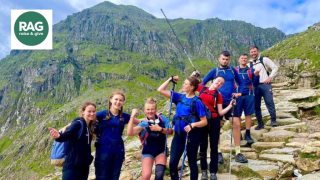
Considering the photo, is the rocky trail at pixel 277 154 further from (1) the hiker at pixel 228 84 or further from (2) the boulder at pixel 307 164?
(1) the hiker at pixel 228 84

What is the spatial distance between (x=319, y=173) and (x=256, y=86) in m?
5.43

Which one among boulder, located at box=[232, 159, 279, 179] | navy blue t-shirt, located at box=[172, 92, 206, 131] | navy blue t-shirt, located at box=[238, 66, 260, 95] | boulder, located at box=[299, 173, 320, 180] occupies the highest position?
navy blue t-shirt, located at box=[238, 66, 260, 95]

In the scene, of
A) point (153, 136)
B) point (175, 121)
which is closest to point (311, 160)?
Result: point (175, 121)

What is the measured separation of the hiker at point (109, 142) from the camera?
638 cm

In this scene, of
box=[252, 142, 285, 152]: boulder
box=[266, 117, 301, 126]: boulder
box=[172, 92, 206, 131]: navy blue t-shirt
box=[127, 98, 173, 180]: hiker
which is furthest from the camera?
box=[266, 117, 301, 126]: boulder

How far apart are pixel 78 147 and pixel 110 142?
0.90m

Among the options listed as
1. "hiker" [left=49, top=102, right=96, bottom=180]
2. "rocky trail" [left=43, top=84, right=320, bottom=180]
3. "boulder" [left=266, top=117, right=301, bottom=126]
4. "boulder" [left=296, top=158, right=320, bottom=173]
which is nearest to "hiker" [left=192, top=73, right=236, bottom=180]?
"rocky trail" [left=43, top=84, right=320, bottom=180]

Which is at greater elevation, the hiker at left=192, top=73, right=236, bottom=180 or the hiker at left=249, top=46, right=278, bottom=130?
the hiker at left=249, top=46, right=278, bottom=130

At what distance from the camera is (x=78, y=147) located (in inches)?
239

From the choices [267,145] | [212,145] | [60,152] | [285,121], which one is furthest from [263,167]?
[60,152]

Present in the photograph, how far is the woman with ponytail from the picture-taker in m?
6.38

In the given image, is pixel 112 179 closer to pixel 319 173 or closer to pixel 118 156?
pixel 118 156

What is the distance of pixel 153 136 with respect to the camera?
693 centimetres

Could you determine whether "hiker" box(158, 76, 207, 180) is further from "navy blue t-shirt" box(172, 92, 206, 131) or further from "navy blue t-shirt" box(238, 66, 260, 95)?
"navy blue t-shirt" box(238, 66, 260, 95)
